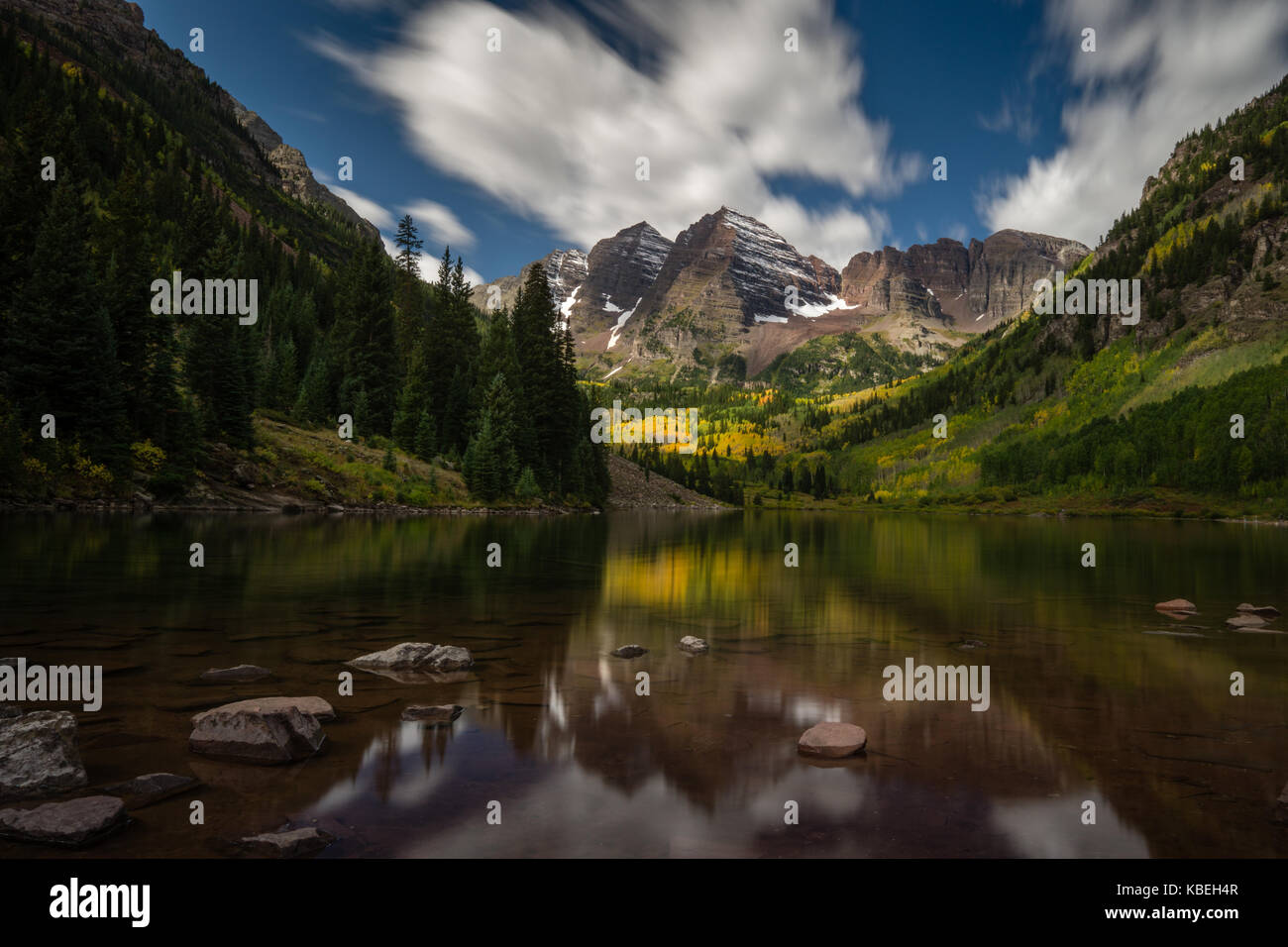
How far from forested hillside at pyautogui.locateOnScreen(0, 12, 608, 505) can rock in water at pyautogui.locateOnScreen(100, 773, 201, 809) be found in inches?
2136

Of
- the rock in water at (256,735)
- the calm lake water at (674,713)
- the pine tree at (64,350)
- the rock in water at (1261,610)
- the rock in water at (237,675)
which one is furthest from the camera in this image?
the pine tree at (64,350)

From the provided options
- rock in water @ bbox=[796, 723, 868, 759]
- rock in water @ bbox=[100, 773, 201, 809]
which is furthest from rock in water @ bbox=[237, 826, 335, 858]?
rock in water @ bbox=[796, 723, 868, 759]

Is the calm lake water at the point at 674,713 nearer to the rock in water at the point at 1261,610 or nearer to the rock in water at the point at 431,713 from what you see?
the rock in water at the point at 431,713

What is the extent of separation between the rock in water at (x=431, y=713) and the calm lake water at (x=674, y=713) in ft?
0.82

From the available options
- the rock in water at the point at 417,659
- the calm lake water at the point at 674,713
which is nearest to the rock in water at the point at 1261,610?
the calm lake water at the point at 674,713

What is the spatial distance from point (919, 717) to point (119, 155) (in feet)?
635

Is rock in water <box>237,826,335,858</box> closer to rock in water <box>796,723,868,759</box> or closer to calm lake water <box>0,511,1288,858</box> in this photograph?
calm lake water <box>0,511,1288,858</box>

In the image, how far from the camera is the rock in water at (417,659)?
14153 mm

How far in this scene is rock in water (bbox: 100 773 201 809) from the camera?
753 cm

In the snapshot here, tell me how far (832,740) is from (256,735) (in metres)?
8.34

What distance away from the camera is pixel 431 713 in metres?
11.1

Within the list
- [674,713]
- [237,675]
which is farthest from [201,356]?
[674,713]
